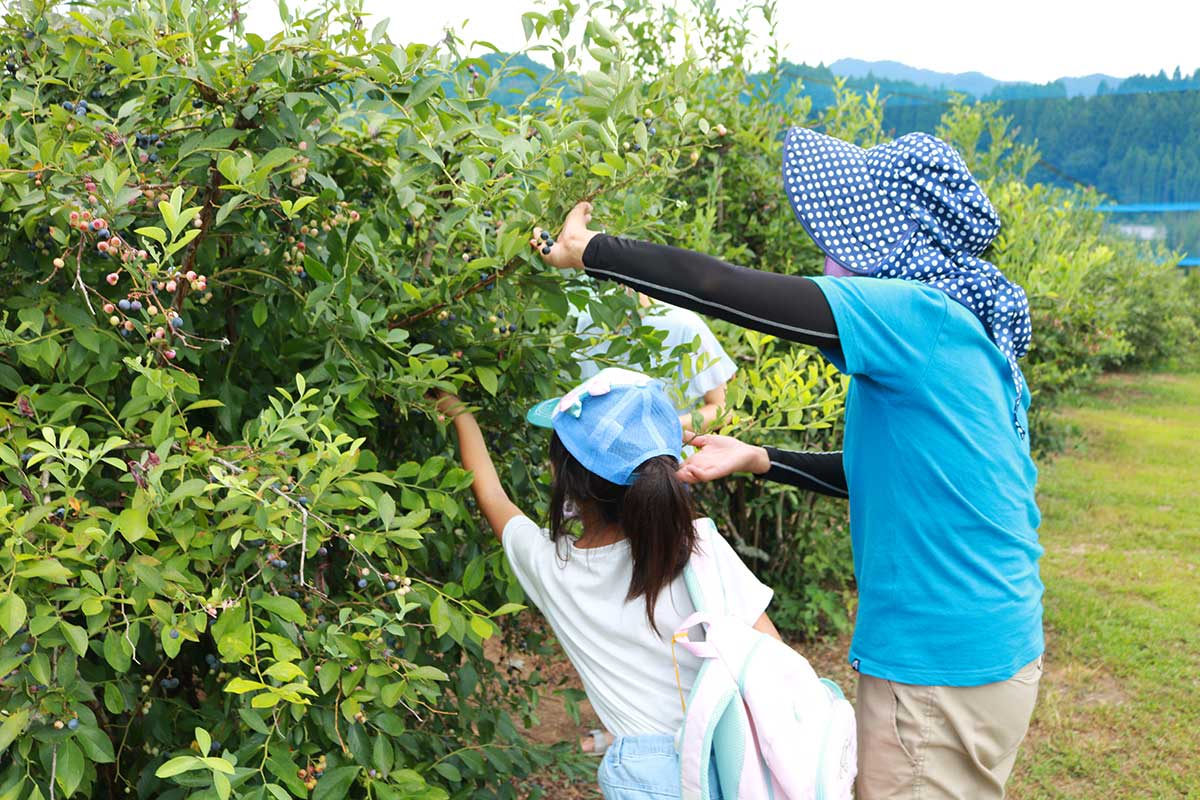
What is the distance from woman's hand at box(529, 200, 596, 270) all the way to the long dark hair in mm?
354

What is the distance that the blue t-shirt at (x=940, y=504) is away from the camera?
1.83 meters

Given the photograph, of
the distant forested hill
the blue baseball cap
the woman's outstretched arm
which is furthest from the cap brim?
the distant forested hill

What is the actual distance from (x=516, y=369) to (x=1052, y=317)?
14.4 feet

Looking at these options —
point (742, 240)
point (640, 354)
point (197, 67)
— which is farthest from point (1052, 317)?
point (197, 67)

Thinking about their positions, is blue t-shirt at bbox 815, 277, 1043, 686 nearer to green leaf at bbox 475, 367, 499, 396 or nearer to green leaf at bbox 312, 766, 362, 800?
green leaf at bbox 475, 367, 499, 396

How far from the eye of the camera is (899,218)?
1929 mm

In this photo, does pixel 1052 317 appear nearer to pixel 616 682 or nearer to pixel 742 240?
pixel 742 240

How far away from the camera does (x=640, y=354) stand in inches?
89.7

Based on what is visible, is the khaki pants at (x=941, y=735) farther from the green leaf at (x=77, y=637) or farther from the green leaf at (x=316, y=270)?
the green leaf at (x=77, y=637)

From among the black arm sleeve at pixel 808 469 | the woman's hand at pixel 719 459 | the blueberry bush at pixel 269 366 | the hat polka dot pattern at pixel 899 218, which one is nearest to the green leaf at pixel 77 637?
the blueberry bush at pixel 269 366

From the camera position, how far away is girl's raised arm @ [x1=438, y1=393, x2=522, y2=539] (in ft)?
6.81

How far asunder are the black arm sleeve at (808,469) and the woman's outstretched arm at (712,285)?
0.69 m

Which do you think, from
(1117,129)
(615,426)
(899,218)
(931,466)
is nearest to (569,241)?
(615,426)

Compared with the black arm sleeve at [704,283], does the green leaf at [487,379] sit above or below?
below
